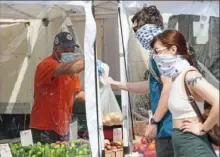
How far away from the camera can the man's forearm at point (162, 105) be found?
3.00 metres

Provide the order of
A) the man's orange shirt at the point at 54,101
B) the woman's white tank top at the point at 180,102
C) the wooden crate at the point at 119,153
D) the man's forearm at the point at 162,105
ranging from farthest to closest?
the wooden crate at the point at 119,153 < the man's orange shirt at the point at 54,101 < the man's forearm at the point at 162,105 < the woman's white tank top at the point at 180,102

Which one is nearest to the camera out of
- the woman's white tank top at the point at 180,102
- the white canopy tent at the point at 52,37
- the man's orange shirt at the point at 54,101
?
the woman's white tank top at the point at 180,102

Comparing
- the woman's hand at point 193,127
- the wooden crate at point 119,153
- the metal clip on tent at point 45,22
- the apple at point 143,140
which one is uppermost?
the metal clip on tent at point 45,22

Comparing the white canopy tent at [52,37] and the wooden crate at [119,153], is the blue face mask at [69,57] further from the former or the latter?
the wooden crate at [119,153]

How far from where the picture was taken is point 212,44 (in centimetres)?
546

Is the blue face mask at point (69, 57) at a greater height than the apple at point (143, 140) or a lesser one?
greater

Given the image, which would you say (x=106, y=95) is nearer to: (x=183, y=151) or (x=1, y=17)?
(x=1, y=17)

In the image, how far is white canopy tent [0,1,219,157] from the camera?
3.99 meters

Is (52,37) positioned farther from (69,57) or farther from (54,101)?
(54,101)

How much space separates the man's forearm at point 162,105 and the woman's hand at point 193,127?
1.22 ft

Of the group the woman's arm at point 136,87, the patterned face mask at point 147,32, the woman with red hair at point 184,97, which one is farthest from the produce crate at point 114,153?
the woman with red hair at point 184,97

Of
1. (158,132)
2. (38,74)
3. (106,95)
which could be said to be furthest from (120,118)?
(158,132)

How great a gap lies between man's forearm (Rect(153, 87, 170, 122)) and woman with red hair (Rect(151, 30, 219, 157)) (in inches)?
8.4

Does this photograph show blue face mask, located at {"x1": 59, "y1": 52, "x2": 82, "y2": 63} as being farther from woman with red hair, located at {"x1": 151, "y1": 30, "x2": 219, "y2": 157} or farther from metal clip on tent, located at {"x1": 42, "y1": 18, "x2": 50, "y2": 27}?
woman with red hair, located at {"x1": 151, "y1": 30, "x2": 219, "y2": 157}
